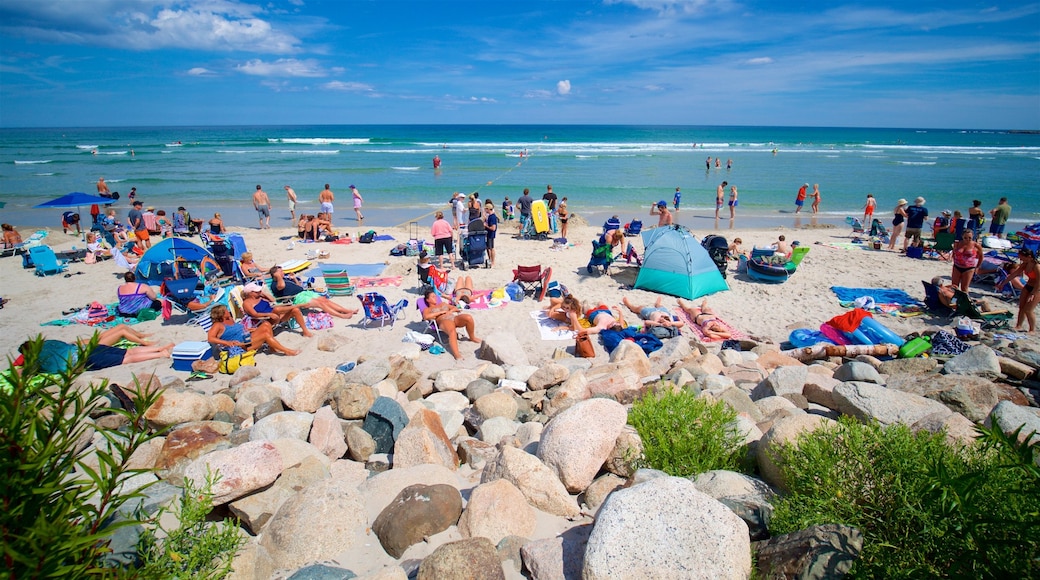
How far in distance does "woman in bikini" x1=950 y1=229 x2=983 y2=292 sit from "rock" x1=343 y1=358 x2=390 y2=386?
10981 mm

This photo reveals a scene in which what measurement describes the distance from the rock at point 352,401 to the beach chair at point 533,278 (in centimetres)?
560

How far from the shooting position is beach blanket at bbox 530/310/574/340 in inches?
351

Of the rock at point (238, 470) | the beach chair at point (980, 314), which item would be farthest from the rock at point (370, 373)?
the beach chair at point (980, 314)

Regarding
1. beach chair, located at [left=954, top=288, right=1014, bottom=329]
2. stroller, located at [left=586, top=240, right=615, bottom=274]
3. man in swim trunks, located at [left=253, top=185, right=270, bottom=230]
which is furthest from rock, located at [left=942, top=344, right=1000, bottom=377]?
man in swim trunks, located at [left=253, top=185, right=270, bottom=230]

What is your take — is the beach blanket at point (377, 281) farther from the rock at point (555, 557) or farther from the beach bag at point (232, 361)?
the rock at point (555, 557)

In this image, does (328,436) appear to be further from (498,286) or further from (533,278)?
(498,286)

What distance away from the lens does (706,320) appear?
9398 millimetres

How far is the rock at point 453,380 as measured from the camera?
6559 mm

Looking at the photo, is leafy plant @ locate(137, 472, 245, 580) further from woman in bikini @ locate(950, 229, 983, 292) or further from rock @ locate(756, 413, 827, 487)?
woman in bikini @ locate(950, 229, 983, 292)

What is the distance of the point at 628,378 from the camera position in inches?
235

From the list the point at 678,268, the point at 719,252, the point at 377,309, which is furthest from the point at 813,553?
the point at 719,252

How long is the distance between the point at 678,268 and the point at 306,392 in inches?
313

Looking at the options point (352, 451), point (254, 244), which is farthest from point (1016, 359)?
point (254, 244)

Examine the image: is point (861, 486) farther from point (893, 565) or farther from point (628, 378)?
point (628, 378)
